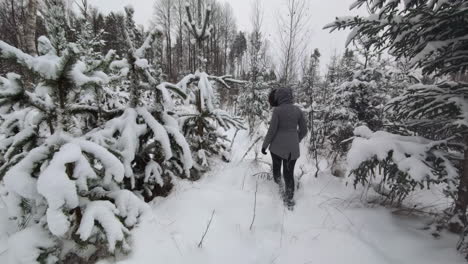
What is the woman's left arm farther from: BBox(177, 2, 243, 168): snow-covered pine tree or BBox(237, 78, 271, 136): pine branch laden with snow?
BBox(237, 78, 271, 136): pine branch laden with snow

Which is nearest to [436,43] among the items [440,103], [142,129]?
[440,103]

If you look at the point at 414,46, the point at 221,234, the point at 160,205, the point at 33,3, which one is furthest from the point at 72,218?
the point at 33,3

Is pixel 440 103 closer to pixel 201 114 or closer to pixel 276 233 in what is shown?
pixel 276 233

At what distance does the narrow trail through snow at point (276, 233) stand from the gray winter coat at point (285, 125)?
783 mm

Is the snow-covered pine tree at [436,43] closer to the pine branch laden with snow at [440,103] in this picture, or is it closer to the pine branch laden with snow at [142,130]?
the pine branch laden with snow at [440,103]

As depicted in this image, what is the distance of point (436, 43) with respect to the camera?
2.11 meters

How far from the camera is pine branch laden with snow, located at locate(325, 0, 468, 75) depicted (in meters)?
2.00

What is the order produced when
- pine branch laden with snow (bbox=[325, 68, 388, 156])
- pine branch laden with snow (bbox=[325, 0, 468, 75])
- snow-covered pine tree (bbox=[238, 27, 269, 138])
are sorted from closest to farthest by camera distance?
pine branch laden with snow (bbox=[325, 0, 468, 75]), pine branch laden with snow (bbox=[325, 68, 388, 156]), snow-covered pine tree (bbox=[238, 27, 269, 138])

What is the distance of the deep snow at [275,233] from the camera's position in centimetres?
207

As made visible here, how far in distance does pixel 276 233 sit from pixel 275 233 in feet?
0.04

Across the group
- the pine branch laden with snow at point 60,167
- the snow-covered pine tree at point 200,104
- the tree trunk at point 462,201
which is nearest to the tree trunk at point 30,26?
the snow-covered pine tree at point 200,104

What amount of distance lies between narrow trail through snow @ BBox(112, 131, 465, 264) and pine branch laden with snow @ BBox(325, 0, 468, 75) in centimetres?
186

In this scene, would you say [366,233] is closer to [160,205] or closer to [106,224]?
[160,205]

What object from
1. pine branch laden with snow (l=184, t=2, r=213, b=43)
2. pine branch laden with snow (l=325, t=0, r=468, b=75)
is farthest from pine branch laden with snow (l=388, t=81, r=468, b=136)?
pine branch laden with snow (l=184, t=2, r=213, b=43)
